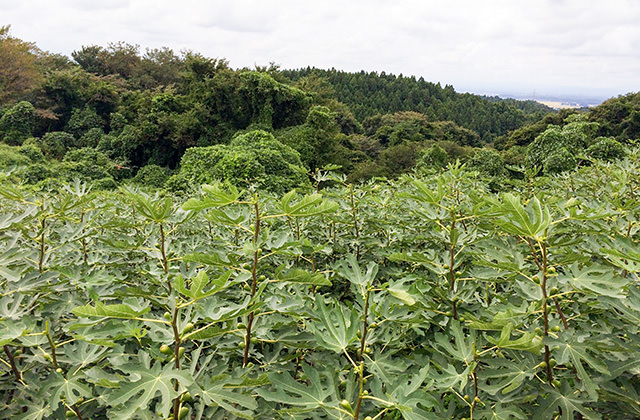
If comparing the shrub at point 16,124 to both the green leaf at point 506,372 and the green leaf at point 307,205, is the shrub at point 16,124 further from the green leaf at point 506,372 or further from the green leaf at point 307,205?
the green leaf at point 506,372

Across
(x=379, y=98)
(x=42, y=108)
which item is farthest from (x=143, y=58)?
(x=379, y=98)

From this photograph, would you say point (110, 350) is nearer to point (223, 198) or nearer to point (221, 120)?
point (223, 198)

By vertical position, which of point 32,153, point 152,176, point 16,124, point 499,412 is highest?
point 16,124

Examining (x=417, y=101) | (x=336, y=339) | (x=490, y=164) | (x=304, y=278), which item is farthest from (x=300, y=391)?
(x=417, y=101)

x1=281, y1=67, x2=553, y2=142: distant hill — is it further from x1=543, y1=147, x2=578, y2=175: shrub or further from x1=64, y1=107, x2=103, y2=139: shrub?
x1=543, y1=147, x2=578, y2=175: shrub

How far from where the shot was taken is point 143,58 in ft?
96.3

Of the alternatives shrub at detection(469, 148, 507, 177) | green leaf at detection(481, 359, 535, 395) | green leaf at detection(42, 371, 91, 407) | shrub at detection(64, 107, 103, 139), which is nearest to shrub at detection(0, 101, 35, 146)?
shrub at detection(64, 107, 103, 139)

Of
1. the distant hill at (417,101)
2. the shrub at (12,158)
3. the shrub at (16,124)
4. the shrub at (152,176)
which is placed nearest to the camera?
the shrub at (12,158)

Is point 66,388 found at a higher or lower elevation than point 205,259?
lower

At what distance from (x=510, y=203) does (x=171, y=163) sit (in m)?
18.0

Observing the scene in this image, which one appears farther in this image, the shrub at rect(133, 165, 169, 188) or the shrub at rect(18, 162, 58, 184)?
the shrub at rect(133, 165, 169, 188)

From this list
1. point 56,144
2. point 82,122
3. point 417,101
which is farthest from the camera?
point 417,101

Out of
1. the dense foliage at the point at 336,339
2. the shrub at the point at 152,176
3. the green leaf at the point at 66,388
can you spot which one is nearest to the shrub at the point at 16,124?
the shrub at the point at 152,176

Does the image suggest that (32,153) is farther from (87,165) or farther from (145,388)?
(145,388)
